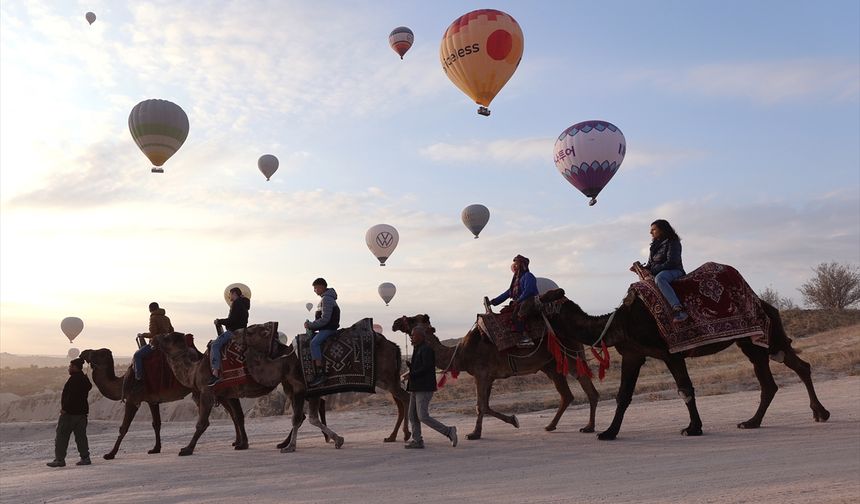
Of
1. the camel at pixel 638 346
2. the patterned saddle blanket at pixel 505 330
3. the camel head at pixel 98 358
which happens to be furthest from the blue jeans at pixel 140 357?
the camel at pixel 638 346

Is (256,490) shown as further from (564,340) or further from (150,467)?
(564,340)

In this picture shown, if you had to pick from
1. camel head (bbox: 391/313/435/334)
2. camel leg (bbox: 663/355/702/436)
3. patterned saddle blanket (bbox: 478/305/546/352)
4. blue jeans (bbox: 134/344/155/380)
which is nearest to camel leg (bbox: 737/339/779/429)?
camel leg (bbox: 663/355/702/436)

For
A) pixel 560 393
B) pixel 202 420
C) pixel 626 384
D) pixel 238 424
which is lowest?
pixel 238 424

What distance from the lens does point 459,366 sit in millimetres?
13867

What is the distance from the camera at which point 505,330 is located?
13.4 m

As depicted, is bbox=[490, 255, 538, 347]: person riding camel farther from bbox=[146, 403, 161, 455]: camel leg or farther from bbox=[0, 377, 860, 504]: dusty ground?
bbox=[146, 403, 161, 455]: camel leg

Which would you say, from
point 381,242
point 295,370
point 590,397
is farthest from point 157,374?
point 381,242

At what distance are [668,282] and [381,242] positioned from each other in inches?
1687

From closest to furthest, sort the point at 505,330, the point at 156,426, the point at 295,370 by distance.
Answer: the point at 505,330 < the point at 295,370 < the point at 156,426

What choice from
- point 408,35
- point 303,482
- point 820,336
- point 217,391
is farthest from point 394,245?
point 303,482

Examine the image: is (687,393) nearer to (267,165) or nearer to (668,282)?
(668,282)

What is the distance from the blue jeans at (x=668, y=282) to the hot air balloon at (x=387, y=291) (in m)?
59.1

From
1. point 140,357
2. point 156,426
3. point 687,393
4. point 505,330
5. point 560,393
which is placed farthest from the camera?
point 156,426

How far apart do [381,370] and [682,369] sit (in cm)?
494
